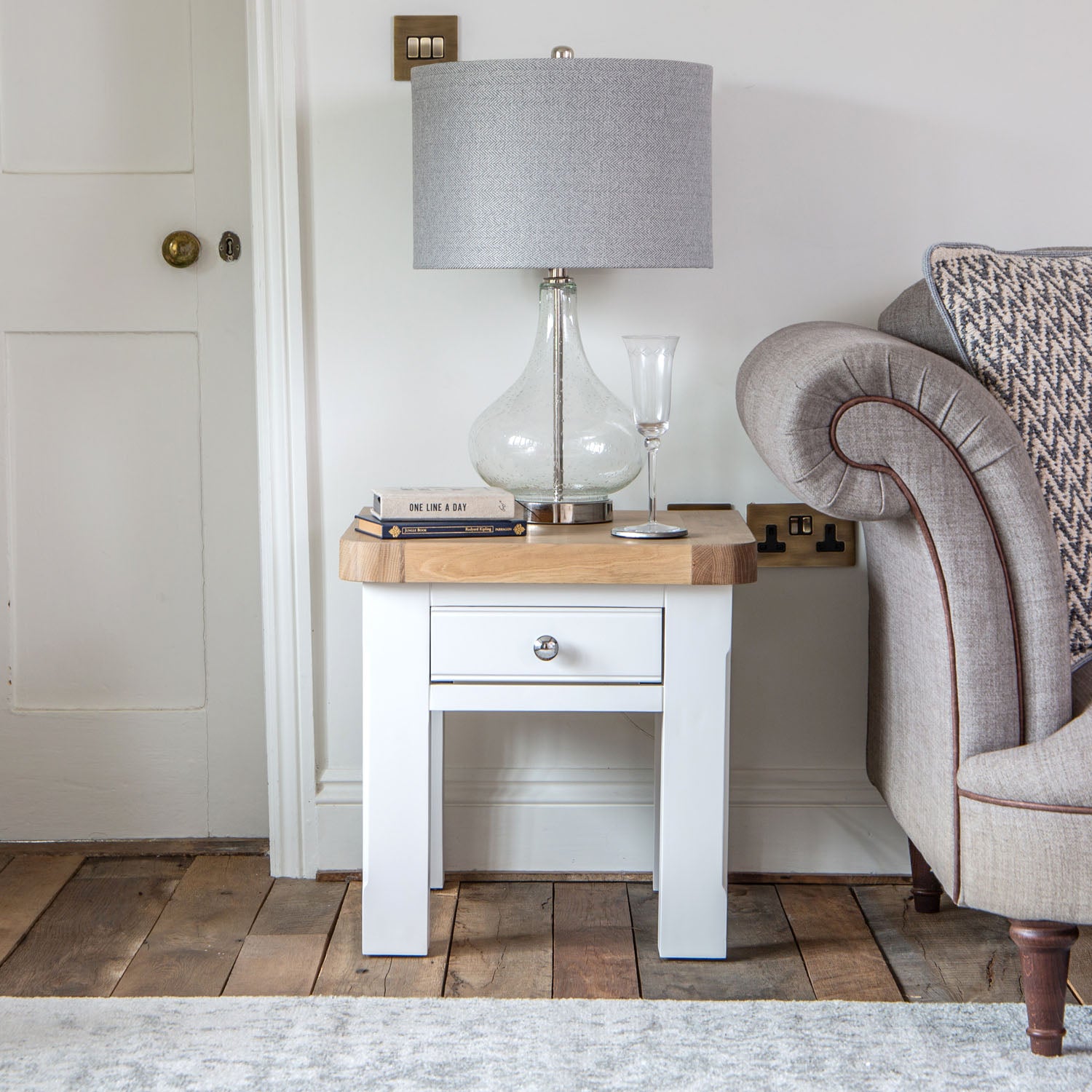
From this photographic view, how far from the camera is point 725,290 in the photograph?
5.70ft

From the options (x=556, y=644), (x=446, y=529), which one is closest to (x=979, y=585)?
(x=556, y=644)

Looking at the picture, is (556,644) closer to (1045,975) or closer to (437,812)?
(437,812)

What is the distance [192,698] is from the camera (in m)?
1.94

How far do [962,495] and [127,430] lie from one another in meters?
1.31

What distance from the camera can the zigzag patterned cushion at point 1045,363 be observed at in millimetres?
1309

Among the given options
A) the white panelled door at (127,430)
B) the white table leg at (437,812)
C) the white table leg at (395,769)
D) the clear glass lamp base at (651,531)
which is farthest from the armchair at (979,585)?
the white panelled door at (127,430)

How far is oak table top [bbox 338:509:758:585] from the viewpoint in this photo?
4.52 feet

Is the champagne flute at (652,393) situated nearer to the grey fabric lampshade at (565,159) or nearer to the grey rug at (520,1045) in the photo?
the grey fabric lampshade at (565,159)

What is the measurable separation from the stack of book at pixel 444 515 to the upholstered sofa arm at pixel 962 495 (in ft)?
1.21

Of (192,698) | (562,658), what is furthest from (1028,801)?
(192,698)

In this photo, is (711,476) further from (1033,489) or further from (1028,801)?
(1028,801)

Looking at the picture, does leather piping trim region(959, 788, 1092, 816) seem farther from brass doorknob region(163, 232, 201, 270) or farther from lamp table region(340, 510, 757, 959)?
brass doorknob region(163, 232, 201, 270)

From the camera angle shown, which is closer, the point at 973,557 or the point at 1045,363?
the point at 973,557

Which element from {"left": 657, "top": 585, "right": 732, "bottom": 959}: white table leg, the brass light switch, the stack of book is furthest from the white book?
the brass light switch
